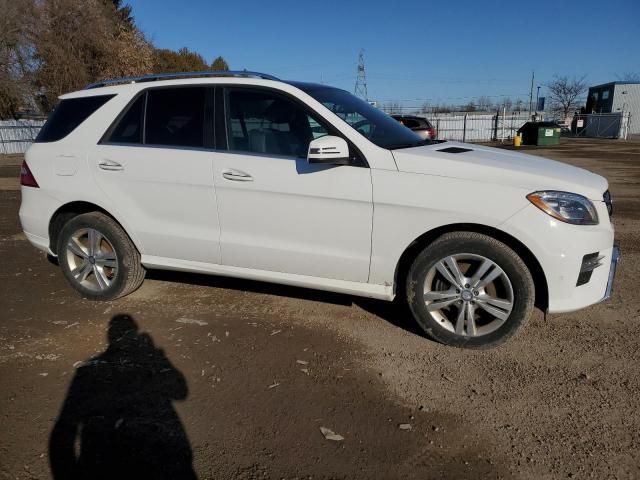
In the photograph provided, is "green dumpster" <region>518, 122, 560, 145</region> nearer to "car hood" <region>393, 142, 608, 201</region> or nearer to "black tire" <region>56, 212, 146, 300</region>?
"car hood" <region>393, 142, 608, 201</region>

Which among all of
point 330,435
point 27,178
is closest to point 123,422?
point 330,435

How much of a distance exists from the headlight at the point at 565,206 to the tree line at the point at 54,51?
28.7m

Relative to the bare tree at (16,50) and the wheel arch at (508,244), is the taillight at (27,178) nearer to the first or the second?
the wheel arch at (508,244)

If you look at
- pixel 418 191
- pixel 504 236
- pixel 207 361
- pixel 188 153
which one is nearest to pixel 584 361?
pixel 504 236

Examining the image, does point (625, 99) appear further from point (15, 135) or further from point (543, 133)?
point (15, 135)

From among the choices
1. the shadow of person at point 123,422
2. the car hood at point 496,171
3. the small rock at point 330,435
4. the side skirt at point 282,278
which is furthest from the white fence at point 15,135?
the small rock at point 330,435

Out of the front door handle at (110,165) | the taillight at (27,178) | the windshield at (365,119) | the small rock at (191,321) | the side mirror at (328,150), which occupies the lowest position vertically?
the small rock at (191,321)

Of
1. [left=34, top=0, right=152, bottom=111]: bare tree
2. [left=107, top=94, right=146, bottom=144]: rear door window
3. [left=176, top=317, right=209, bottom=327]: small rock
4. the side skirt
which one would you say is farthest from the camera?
[left=34, top=0, right=152, bottom=111]: bare tree

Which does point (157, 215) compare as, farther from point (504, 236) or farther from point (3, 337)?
point (504, 236)

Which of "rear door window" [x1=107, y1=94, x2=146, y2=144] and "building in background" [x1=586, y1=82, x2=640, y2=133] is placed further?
"building in background" [x1=586, y1=82, x2=640, y2=133]

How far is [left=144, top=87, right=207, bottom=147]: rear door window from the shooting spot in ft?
12.9

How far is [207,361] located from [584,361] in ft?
8.47

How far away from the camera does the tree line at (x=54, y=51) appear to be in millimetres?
26266

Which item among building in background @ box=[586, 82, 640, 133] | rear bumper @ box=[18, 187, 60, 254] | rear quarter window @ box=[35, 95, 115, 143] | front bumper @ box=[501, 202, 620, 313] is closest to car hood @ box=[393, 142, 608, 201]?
front bumper @ box=[501, 202, 620, 313]
